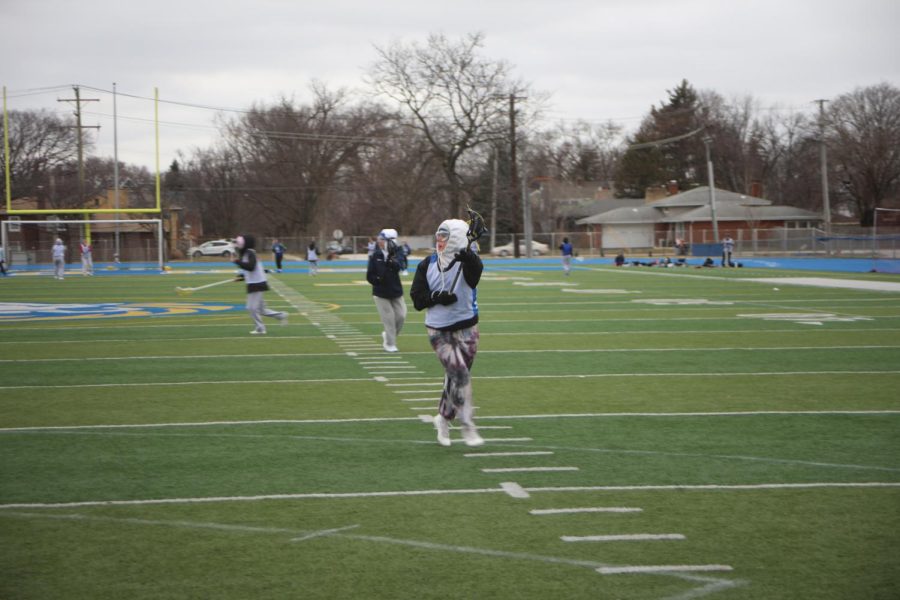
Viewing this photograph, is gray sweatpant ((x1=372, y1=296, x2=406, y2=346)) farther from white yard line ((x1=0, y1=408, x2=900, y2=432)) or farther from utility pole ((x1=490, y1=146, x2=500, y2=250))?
utility pole ((x1=490, y1=146, x2=500, y2=250))

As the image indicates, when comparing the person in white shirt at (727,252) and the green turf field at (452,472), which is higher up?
the person in white shirt at (727,252)

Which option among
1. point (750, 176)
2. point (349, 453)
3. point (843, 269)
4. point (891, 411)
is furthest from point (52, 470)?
point (750, 176)

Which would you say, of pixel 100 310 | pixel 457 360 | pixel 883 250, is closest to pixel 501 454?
pixel 457 360

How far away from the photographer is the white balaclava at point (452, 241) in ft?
26.5

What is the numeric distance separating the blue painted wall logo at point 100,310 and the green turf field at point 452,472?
6.46 metres

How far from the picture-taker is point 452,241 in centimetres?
809

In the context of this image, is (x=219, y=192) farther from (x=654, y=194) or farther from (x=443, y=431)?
(x=443, y=431)

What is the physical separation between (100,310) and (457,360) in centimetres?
Result: 1767

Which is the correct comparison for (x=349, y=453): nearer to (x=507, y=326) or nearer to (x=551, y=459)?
(x=551, y=459)

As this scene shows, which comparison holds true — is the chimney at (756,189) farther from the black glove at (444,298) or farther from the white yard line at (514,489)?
the white yard line at (514,489)

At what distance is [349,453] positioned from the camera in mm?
8070

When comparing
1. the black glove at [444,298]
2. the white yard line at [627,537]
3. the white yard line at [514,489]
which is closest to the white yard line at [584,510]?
the white yard line at [514,489]

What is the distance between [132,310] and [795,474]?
19.4 meters

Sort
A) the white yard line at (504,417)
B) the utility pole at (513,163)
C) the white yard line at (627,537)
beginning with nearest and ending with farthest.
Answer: the white yard line at (627,537), the white yard line at (504,417), the utility pole at (513,163)
